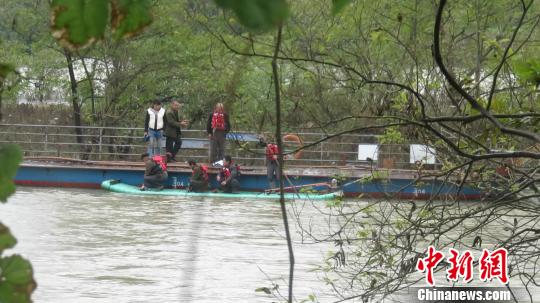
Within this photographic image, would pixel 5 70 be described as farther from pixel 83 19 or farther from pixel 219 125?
pixel 219 125

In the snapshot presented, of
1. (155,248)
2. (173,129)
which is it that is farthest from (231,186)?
(155,248)

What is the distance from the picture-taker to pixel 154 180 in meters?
21.7

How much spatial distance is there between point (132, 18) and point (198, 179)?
20.6 metres

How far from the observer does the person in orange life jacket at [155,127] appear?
71.4 ft

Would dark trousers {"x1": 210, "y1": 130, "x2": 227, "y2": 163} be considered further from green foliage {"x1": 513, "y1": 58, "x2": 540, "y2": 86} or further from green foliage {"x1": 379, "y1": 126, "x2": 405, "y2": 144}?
green foliage {"x1": 513, "y1": 58, "x2": 540, "y2": 86}

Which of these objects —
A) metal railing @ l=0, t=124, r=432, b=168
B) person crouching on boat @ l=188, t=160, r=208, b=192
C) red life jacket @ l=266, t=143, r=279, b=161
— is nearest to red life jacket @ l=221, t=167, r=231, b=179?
person crouching on boat @ l=188, t=160, r=208, b=192

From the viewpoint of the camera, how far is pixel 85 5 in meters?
0.92

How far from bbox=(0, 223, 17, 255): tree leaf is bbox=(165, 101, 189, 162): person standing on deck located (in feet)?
64.8

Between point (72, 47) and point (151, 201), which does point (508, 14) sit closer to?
point (72, 47)

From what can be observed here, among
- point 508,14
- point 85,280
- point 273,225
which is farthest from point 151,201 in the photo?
point 508,14

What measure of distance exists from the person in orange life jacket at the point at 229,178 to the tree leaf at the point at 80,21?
67.1ft

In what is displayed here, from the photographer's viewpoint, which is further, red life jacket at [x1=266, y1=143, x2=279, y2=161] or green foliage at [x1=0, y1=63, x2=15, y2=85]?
red life jacket at [x1=266, y1=143, x2=279, y2=161]

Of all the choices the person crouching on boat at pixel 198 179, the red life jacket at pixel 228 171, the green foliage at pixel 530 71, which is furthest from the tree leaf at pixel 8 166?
the red life jacket at pixel 228 171

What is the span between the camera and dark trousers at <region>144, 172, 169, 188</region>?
21.7 m
